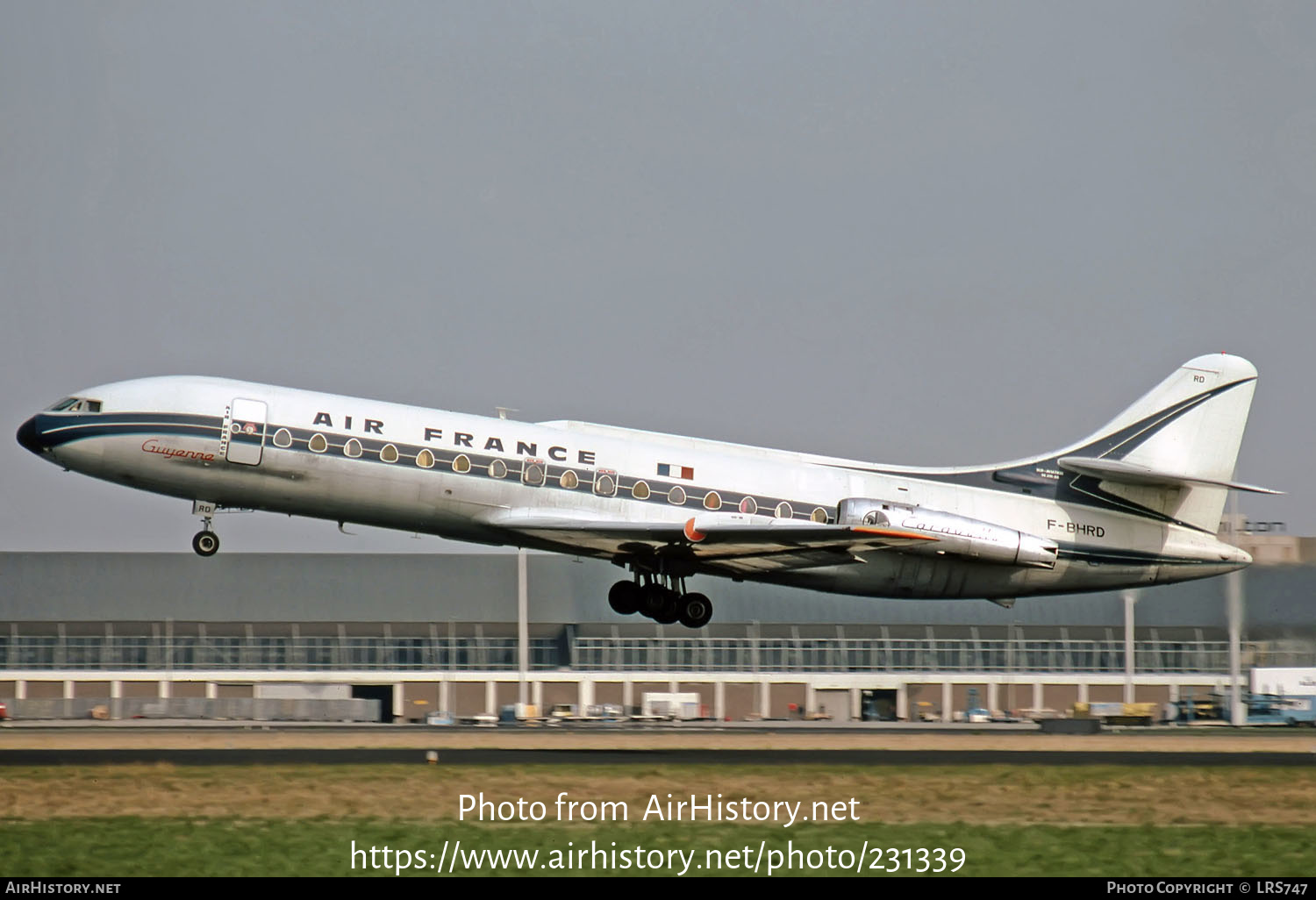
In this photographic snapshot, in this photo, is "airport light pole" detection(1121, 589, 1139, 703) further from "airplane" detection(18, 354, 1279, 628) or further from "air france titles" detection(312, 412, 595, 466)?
"air france titles" detection(312, 412, 595, 466)

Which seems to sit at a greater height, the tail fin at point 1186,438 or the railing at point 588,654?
the tail fin at point 1186,438

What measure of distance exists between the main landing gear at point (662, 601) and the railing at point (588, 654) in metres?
39.5

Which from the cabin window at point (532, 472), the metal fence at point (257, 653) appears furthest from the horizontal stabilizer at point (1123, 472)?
the metal fence at point (257, 653)

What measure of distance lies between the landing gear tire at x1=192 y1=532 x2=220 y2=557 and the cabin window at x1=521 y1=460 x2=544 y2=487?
6.00 m

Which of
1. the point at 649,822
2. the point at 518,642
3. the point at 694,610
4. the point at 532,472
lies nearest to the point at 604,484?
the point at 532,472

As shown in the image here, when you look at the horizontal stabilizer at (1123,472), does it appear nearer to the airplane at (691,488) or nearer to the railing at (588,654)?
the airplane at (691,488)

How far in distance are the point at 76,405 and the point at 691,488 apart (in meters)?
11.6

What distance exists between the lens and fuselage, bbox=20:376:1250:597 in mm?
28656

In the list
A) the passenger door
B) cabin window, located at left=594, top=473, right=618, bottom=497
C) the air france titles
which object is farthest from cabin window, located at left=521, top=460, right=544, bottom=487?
the passenger door

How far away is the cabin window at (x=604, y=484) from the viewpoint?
30.0 metres

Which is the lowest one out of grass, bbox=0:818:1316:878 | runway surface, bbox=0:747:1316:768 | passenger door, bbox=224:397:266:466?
grass, bbox=0:818:1316:878

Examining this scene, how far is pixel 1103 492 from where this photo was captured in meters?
33.3

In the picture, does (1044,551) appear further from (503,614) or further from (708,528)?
(503,614)
